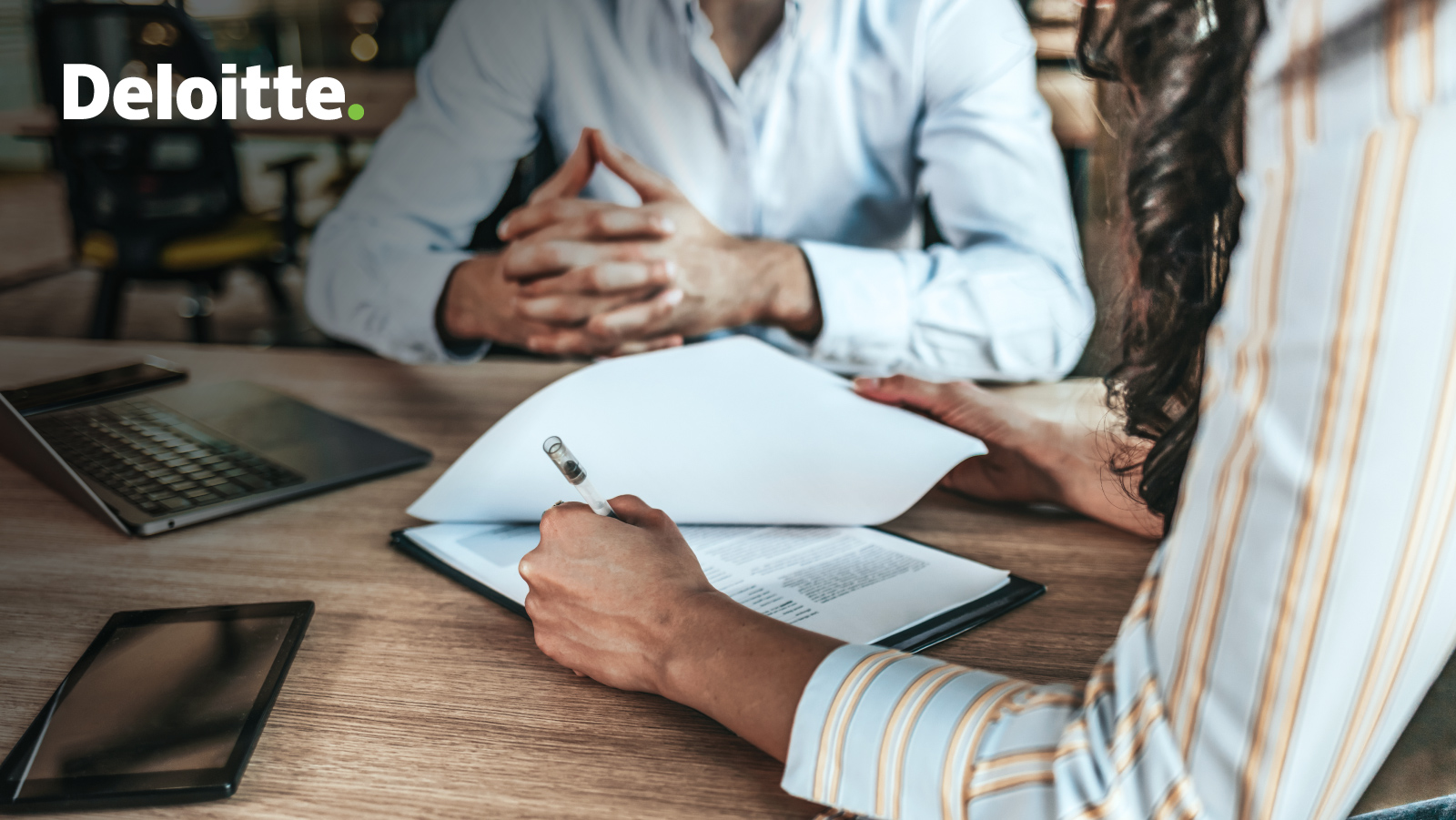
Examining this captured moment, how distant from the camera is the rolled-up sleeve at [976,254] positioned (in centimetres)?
128

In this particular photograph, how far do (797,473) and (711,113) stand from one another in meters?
0.98

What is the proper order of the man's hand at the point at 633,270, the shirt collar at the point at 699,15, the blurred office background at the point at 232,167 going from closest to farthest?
the man's hand at the point at 633,270 < the shirt collar at the point at 699,15 < the blurred office background at the point at 232,167

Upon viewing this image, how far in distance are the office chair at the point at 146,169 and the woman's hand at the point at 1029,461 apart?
262 cm

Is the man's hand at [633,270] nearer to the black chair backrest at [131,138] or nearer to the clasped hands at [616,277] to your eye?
the clasped hands at [616,277]

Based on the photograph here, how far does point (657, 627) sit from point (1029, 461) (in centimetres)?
38

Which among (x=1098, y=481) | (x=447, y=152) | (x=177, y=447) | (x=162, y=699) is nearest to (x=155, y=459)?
(x=177, y=447)

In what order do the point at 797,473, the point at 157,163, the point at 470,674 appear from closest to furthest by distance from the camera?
the point at 470,674 → the point at 797,473 → the point at 157,163

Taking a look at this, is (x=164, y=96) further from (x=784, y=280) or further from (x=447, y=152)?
(x=784, y=280)

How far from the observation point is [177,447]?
2.62ft

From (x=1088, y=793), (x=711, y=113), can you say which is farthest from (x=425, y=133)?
(x=1088, y=793)

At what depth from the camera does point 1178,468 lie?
50 cm

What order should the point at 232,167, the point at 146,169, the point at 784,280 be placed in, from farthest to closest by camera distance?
the point at 232,167 → the point at 146,169 → the point at 784,280

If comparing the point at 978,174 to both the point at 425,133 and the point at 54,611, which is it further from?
the point at 54,611

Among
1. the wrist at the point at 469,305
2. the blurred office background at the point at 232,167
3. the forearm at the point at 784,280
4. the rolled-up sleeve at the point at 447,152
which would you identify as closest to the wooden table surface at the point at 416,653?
the wrist at the point at 469,305
